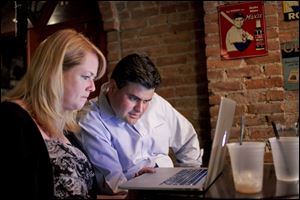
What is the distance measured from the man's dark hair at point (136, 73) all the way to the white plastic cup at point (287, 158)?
0.62 metres

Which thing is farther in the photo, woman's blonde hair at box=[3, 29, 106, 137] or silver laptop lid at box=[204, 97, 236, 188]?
woman's blonde hair at box=[3, 29, 106, 137]

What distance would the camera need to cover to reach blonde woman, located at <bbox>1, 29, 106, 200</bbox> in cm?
91

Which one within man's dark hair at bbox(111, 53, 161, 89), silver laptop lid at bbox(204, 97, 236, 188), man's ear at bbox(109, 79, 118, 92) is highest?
man's dark hair at bbox(111, 53, 161, 89)

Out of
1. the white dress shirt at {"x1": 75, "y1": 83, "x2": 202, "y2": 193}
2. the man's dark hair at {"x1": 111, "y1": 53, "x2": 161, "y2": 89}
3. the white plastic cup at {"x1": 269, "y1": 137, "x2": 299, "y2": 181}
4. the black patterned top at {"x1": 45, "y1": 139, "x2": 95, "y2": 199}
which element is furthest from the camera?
the man's dark hair at {"x1": 111, "y1": 53, "x2": 161, "y2": 89}

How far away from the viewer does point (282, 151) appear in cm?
85

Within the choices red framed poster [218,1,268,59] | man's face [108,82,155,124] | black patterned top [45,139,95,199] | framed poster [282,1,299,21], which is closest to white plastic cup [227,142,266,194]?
black patterned top [45,139,95,199]

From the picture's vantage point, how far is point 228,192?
2.47ft

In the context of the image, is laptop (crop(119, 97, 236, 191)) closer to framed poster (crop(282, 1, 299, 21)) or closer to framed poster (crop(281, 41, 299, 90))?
framed poster (crop(281, 41, 299, 90))

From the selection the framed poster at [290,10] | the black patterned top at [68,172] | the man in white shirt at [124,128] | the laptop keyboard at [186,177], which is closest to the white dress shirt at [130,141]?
the man in white shirt at [124,128]

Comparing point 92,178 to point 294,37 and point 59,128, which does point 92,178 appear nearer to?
point 59,128

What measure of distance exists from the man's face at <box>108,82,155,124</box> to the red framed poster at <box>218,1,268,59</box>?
0.98m

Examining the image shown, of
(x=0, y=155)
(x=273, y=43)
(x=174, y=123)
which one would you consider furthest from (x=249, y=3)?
(x=0, y=155)

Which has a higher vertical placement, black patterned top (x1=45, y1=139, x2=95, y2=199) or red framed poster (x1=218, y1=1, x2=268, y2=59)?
red framed poster (x1=218, y1=1, x2=268, y2=59)

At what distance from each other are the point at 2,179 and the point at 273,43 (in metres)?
1.74
